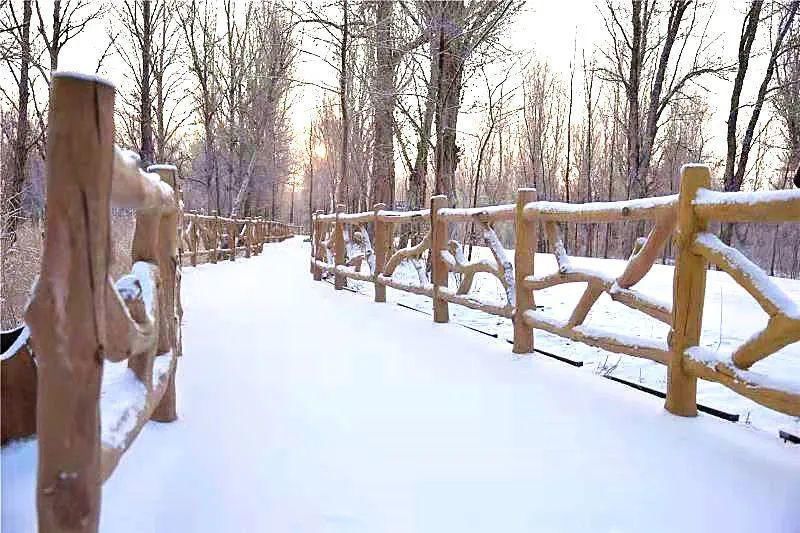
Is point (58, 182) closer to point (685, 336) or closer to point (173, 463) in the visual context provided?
point (173, 463)

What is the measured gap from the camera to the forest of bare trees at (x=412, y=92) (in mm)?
8438

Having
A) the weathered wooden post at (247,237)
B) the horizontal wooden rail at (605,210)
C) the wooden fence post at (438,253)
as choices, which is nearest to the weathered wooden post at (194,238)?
the weathered wooden post at (247,237)

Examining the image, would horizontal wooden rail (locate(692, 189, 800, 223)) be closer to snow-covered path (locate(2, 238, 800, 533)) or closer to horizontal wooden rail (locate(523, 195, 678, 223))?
horizontal wooden rail (locate(523, 195, 678, 223))

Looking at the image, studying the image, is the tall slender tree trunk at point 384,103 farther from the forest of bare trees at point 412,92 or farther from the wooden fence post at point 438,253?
the wooden fence post at point 438,253

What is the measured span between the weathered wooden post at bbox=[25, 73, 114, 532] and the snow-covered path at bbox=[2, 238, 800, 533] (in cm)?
43

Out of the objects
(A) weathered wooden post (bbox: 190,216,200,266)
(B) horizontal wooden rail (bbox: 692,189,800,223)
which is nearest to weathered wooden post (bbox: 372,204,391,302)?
(B) horizontal wooden rail (bbox: 692,189,800,223)

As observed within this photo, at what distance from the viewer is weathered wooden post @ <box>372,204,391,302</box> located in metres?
6.47

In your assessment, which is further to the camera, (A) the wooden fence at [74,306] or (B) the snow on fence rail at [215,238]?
(B) the snow on fence rail at [215,238]

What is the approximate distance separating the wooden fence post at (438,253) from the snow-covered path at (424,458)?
1527mm

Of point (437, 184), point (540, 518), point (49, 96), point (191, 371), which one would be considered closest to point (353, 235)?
point (437, 184)

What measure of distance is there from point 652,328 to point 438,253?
2.68 m

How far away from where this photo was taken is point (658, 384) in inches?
146

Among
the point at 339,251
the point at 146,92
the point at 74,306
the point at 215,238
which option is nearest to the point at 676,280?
the point at 74,306

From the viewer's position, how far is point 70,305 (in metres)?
1.07
